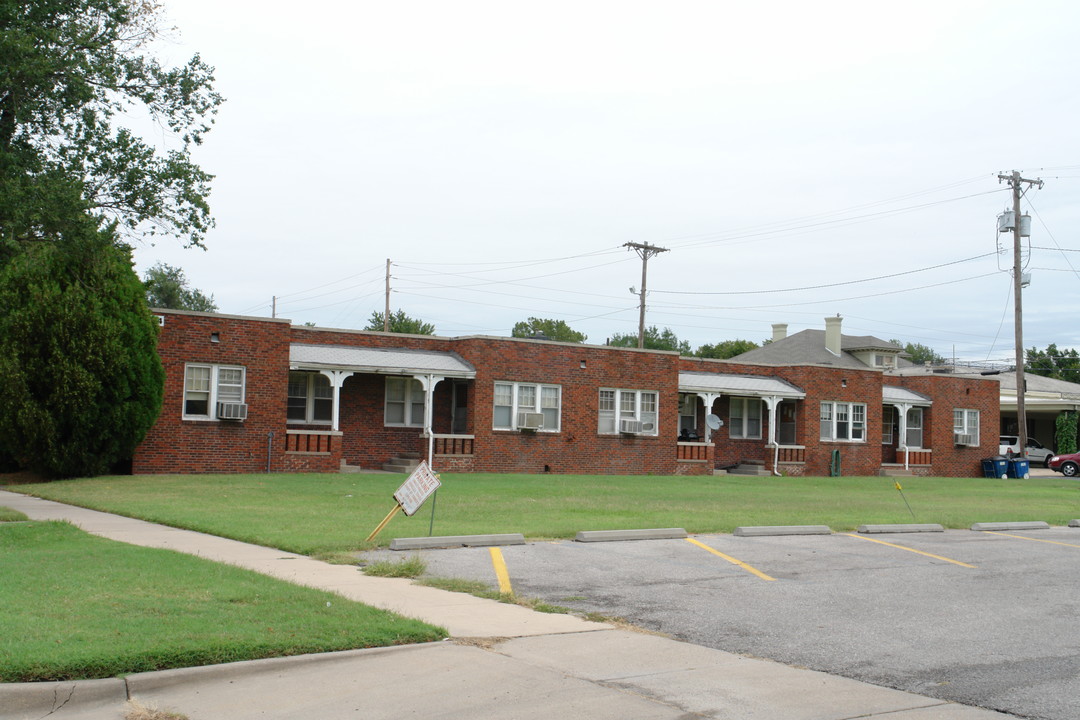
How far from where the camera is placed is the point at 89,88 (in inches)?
715

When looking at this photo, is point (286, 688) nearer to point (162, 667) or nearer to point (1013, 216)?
point (162, 667)

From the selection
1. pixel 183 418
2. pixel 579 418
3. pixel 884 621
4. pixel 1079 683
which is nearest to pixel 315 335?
pixel 183 418

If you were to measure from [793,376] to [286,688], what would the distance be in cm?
3563

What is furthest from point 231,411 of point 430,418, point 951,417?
point 951,417

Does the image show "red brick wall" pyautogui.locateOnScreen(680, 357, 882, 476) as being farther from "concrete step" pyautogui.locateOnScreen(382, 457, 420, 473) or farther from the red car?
"concrete step" pyautogui.locateOnScreen(382, 457, 420, 473)

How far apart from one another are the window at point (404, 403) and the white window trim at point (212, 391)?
5.31m

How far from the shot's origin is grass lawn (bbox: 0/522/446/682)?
6.80 metres

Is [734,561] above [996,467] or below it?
below

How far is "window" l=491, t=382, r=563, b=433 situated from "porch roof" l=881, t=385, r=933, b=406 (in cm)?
1554

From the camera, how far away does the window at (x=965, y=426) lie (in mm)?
44375

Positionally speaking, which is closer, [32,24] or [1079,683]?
[1079,683]

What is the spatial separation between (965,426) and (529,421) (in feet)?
74.0

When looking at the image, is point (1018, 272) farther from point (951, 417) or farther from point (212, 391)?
point (212, 391)

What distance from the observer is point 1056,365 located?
99.6 metres
